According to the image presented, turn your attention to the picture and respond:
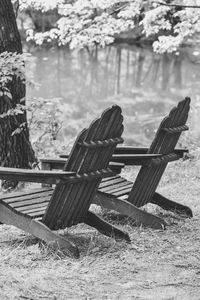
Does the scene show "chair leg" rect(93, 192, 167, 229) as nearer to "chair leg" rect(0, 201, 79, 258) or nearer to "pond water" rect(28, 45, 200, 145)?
"chair leg" rect(0, 201, 79, 258)

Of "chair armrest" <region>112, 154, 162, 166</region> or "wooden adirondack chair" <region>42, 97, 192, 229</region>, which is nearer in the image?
"chair armrest" <region>112, 154, 162, 166</region>

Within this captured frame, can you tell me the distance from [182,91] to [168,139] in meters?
15.0

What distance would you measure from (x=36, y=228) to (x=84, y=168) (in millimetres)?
572

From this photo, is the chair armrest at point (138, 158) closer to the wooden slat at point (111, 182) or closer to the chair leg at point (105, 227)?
the wooden slat at point (111, 182)

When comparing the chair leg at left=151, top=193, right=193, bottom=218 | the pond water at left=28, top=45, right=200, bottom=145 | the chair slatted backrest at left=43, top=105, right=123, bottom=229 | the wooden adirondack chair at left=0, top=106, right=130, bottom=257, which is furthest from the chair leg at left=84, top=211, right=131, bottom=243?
the pond water at left=28, top=45, right=200, bottom=145

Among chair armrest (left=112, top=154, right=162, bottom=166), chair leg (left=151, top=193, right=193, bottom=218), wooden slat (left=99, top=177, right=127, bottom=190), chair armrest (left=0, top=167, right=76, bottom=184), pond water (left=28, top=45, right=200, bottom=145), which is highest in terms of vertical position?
chair armrest (left=0, top=167, right=76, bottom=184)

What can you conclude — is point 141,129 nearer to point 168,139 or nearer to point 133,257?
point 168,139

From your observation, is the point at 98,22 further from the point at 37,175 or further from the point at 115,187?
the point at 37,175

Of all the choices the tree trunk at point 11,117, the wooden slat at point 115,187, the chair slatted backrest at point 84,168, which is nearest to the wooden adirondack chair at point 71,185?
the chair slatted backrest at point 84,168

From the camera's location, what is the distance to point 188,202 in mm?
5914

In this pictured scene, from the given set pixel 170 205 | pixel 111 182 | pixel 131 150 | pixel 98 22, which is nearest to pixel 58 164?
pixel 111 182

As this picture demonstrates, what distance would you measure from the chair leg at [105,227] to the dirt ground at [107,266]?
0.06m

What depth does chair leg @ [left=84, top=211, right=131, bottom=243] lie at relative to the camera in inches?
169

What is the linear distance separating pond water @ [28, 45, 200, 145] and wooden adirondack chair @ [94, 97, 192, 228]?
294cm
